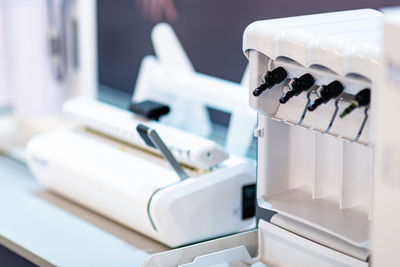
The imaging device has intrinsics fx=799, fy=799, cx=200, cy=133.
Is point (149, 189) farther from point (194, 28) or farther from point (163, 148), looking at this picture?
point (194, 28)

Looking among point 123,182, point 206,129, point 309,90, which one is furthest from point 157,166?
point 309,90

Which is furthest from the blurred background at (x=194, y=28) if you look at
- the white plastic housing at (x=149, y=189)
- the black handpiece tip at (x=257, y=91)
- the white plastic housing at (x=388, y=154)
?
the white plastic housing at (x=388, y=154)

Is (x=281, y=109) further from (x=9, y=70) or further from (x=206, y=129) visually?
(x=9, y=70)

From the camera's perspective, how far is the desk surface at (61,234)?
1842 mm

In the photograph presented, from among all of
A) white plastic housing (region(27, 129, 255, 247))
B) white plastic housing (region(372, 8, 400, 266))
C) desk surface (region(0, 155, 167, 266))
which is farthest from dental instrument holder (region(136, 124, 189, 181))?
white plastic housing (region(372, 8, 400, 266))

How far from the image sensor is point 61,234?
1.97 metres

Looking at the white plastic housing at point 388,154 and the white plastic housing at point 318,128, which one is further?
the white plastic housing at point 318,128

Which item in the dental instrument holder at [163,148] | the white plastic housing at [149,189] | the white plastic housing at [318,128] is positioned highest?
the white plastic housing at [318,128]

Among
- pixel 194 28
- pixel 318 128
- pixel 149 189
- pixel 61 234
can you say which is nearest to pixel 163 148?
pixel 149 189

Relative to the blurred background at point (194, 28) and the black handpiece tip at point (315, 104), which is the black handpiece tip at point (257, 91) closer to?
the black handpiece tip at point (315, 104)

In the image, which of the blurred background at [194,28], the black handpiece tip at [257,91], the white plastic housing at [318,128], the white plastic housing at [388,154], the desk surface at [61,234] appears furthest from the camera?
the blurred background at [194,28]

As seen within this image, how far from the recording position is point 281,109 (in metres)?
1.60

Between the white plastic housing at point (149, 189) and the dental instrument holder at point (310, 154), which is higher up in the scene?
the dental instrument holder at point (310, 154)

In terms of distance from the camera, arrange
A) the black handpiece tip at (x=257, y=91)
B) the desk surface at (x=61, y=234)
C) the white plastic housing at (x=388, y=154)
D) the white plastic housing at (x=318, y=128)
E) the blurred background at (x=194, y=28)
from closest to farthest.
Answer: the white plastic housing at (x=388, y=154), the white plastic housing at (x=318, y=128), the black handpiece tip at (x=257, y=91), the desk surface at (x=61, y=234), the blurred background at (x=194, y=28)
